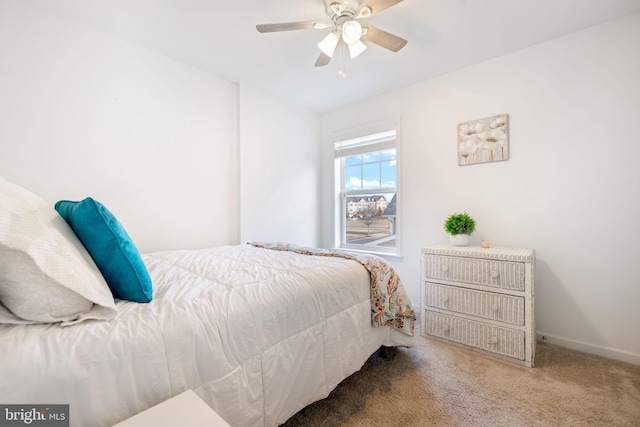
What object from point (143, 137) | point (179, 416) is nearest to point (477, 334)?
point (179, 416)

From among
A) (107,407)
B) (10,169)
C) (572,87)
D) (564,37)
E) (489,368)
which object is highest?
(564,37)

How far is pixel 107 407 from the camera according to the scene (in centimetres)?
74

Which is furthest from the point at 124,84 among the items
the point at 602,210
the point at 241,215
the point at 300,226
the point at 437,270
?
the point at 602,210

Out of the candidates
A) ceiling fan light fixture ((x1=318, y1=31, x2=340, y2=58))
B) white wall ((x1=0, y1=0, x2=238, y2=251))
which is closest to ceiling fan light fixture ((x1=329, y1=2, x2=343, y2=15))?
ceiling fan light fixture ((x1=318, y1=31, x2=340, y2=58))

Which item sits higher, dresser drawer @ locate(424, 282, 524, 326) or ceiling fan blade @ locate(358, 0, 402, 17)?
ceiling fan blade @ locate(358, 0, 402, 17)

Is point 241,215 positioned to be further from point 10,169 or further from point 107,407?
point 107,407

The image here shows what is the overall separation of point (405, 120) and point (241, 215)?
2093 millimetres

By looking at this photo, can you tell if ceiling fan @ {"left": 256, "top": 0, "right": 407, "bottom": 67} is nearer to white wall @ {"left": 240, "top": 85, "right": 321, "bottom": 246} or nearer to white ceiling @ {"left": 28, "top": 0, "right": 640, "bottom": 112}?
white ceiling @ {"left": 28, "top": 0, "right": 640, "bottom": 112}

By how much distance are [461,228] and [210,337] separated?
7.04 ft

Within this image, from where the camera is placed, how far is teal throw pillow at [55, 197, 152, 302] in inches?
39.8

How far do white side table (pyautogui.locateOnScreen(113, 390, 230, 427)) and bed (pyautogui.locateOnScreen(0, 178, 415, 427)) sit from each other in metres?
0.14

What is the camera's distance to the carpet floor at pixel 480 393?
1.37m

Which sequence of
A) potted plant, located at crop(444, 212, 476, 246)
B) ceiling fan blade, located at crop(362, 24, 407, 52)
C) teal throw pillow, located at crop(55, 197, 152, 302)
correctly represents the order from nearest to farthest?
teal throw pillow, located at crop(55, 197, 152, 302) < ceiling fan blade, located at crop(362, 24, 407, 52) < potted plant, located at crop(444, 212, 476, 246)

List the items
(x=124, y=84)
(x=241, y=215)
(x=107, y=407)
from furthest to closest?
(x=241, y=215)
(x=124, y=84)
(x=107, y=407)
